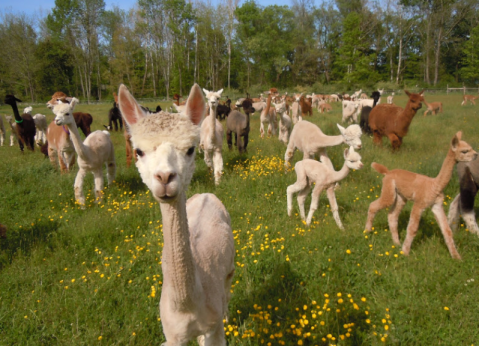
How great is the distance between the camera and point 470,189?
4.63 m

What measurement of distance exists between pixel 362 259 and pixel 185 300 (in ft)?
10.2

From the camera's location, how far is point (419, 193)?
13.4 ft

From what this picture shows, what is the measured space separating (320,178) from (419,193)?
1.56m

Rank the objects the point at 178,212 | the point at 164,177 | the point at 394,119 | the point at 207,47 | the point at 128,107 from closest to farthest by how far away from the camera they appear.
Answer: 1. the point at 164,177
2. the point at 178,212
3. the point at 128,107
4. the point at 394,119
5. the point at 207,47

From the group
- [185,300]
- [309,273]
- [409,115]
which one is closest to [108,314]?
[185,300]

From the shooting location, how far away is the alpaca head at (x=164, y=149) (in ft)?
5.42

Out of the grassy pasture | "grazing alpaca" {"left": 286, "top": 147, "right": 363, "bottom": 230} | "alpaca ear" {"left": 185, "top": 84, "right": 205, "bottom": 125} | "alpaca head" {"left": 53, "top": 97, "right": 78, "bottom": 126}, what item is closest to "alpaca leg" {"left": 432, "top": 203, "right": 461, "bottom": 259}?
the grassy pasture

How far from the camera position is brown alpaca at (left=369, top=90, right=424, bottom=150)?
914 cm

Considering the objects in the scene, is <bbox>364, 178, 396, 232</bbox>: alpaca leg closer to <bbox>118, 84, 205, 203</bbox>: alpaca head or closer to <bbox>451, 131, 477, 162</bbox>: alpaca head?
<bbox>451, 131, 477, 162</bbox>: alpaca head

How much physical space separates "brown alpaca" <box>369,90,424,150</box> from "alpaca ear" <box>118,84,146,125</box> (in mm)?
9172

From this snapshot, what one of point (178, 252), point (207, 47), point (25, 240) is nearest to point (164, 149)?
point (178, 252)

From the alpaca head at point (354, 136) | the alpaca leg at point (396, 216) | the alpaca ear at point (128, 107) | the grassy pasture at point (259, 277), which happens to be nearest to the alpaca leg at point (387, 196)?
the alpaca leg at point (396, 216)

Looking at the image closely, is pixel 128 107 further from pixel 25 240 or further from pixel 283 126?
pixel 283 126

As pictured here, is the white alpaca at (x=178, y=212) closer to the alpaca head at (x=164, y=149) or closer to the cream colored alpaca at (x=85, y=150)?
the alpaca head at (x=164, y=149)
